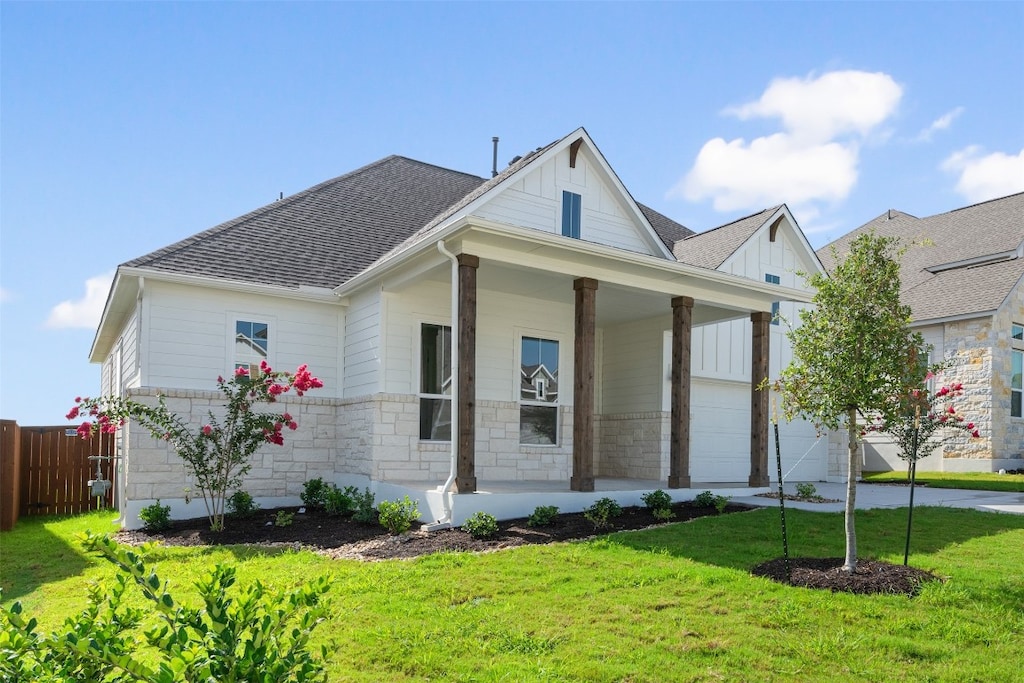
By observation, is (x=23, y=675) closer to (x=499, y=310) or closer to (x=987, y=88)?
(x=499, y=310)

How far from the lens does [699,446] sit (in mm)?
15492

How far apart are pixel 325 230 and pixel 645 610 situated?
10535mm

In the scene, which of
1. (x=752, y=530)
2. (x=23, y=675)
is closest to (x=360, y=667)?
(x=23, y=675)

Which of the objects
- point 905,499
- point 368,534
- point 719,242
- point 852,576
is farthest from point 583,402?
point 719,242

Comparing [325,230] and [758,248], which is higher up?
[758,248]

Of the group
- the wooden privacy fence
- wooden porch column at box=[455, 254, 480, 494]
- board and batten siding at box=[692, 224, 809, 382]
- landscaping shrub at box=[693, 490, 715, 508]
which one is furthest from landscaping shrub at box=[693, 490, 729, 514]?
the wooden privacy fence

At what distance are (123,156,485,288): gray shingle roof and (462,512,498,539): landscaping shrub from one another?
5734 mm

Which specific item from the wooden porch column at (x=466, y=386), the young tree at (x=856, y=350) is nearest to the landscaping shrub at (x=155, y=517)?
the wooden porch column at (x=466, y=386)

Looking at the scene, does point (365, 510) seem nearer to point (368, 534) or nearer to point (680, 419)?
point (368, 534)

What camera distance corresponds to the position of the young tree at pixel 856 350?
7059 mm

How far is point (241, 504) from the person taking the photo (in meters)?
11.2

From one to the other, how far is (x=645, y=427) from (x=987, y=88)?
304 inches

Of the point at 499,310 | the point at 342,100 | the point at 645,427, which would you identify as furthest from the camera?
the point at 645,427

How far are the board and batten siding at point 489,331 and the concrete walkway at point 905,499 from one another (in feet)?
13.9
